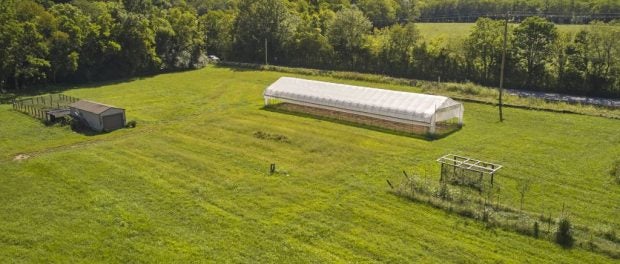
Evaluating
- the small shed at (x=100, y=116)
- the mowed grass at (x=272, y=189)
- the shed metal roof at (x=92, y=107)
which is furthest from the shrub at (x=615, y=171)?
the shed metal roof at (x=92, y=107)

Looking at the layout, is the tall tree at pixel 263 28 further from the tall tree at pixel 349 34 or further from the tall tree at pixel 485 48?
the tall tree at pixel 485 48

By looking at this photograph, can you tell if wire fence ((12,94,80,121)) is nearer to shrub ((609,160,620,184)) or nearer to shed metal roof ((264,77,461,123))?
shed metal roof ((264,77,461,123))

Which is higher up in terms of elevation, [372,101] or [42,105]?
[372,101]

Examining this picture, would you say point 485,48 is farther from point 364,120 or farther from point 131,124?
point 131,124

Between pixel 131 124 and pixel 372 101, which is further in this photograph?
pixel 372 101

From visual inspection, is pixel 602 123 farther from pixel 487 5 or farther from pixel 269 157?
pixel 487 5

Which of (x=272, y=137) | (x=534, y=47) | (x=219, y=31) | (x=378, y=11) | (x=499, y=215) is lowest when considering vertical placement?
(x=499, y=215)

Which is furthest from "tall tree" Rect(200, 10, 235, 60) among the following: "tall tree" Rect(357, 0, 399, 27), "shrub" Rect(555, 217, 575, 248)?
"shrub" Rect(555, 217, 575, 248)

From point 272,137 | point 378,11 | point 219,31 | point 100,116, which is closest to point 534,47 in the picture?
point 272,137

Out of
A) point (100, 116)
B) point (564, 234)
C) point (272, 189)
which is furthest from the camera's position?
point (100, 116)
